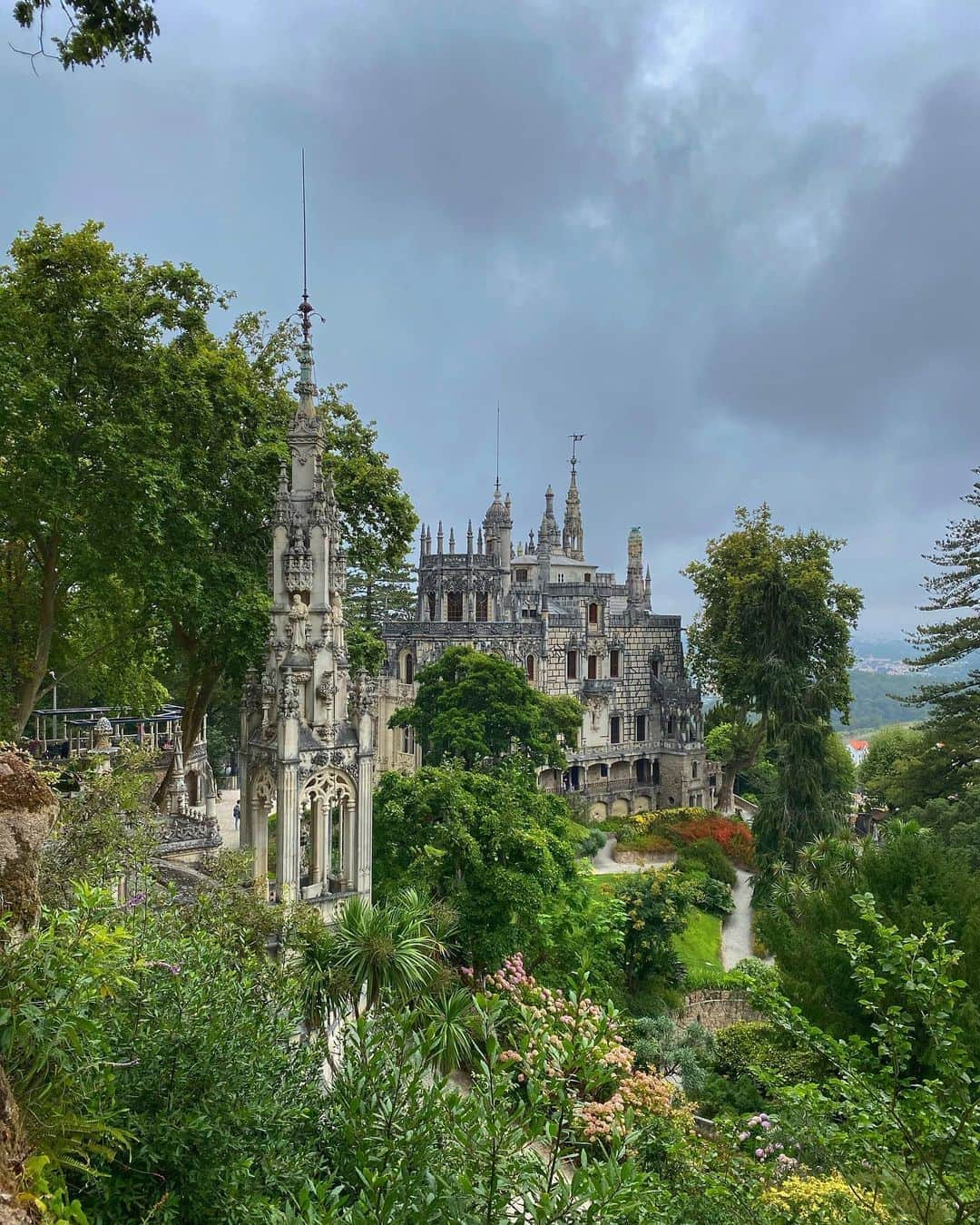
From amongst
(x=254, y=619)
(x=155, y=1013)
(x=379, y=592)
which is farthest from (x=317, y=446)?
(x=379, y=592)

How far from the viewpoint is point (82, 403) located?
15.4m

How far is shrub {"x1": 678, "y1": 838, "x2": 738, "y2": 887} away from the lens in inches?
1221

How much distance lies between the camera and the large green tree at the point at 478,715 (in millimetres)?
29438

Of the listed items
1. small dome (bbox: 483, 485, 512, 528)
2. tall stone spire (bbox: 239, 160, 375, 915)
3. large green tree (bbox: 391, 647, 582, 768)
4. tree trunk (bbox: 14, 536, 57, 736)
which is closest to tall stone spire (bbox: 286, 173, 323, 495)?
tall stone spire (bbox: 239, 160, 375, 915)

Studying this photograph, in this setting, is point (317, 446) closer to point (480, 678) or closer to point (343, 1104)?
point (343, 1104)

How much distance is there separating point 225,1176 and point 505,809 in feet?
38.9

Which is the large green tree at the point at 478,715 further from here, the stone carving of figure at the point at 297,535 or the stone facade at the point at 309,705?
the stone carving of figure at the point at 297,535

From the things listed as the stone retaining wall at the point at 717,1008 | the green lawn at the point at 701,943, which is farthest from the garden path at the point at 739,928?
the stone retaining wall at the point at 717,1008

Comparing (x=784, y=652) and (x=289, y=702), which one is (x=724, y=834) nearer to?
(x=784, y=652)

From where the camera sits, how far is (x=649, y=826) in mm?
36781

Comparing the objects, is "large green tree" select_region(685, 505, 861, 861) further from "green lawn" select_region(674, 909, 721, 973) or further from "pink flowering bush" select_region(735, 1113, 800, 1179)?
"pink flowering bush" select_region(735, 1113, 800, 1179)

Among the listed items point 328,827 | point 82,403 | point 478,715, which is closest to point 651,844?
point 478,715

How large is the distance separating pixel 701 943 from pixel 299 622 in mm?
18371

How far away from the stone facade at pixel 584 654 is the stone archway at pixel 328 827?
26.7 meters
